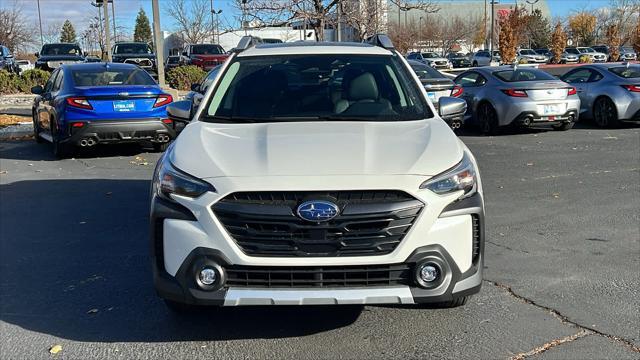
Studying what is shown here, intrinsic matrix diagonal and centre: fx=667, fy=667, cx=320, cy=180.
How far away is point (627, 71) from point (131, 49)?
21347 mm

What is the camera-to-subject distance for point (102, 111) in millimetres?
10219

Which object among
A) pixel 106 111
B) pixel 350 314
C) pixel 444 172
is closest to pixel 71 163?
pixel 106 111

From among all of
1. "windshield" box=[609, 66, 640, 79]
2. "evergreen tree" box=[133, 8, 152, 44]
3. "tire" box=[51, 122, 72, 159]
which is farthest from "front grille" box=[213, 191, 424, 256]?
"evergreen tree" box=[133, 8, 152, 44]

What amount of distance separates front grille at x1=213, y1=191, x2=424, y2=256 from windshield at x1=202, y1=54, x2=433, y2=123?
1213mm

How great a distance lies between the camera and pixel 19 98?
20312 millimetres

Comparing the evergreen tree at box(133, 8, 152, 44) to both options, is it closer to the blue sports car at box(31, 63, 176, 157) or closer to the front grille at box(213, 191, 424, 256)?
the blue sports car at box(31, 63, 176, 157)

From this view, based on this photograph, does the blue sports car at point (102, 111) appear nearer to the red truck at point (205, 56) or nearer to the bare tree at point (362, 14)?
the bare tree at point (362, 14)

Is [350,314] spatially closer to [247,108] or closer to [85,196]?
[247,108]

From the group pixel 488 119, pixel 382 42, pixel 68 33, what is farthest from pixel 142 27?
→ pixel 382 42

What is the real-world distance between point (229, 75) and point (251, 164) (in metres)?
1.76

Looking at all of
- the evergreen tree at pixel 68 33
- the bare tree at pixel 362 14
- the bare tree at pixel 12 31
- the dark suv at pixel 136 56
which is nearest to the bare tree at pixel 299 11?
the bare tree at pixel 362 14

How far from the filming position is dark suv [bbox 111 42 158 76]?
26233 millimetres

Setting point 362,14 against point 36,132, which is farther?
point 362,14

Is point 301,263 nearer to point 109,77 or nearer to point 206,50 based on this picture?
point 109,77
